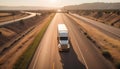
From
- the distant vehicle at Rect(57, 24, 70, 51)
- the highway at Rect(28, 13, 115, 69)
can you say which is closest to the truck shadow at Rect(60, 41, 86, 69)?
the highway at Rect(28, 13, 115, 69)

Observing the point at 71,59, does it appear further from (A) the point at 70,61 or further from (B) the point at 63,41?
(B) the point at 63,41

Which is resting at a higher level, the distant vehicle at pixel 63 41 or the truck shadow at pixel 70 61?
the distant vehicle at pixel 63 41

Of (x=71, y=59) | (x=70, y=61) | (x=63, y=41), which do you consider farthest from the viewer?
(x=63, y=41)

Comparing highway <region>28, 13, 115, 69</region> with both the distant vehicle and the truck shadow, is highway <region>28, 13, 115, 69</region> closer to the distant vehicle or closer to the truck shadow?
the truck shadow

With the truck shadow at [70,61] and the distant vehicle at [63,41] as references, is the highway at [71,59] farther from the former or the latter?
the distant vehicle at [63,41]

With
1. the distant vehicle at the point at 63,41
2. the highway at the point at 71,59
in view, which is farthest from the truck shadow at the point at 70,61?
the distant vehicle at the point at 63,41

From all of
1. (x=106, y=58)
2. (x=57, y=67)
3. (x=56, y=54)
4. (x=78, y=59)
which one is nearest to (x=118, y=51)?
(x=106, y=58)

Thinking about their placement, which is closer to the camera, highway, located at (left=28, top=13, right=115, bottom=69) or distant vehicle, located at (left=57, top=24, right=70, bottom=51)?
highway, located at (left=28, top=13, right=115, bottom=69)

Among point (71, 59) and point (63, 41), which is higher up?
point (63, 41)

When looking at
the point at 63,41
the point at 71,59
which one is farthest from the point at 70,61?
the point at 63,41
